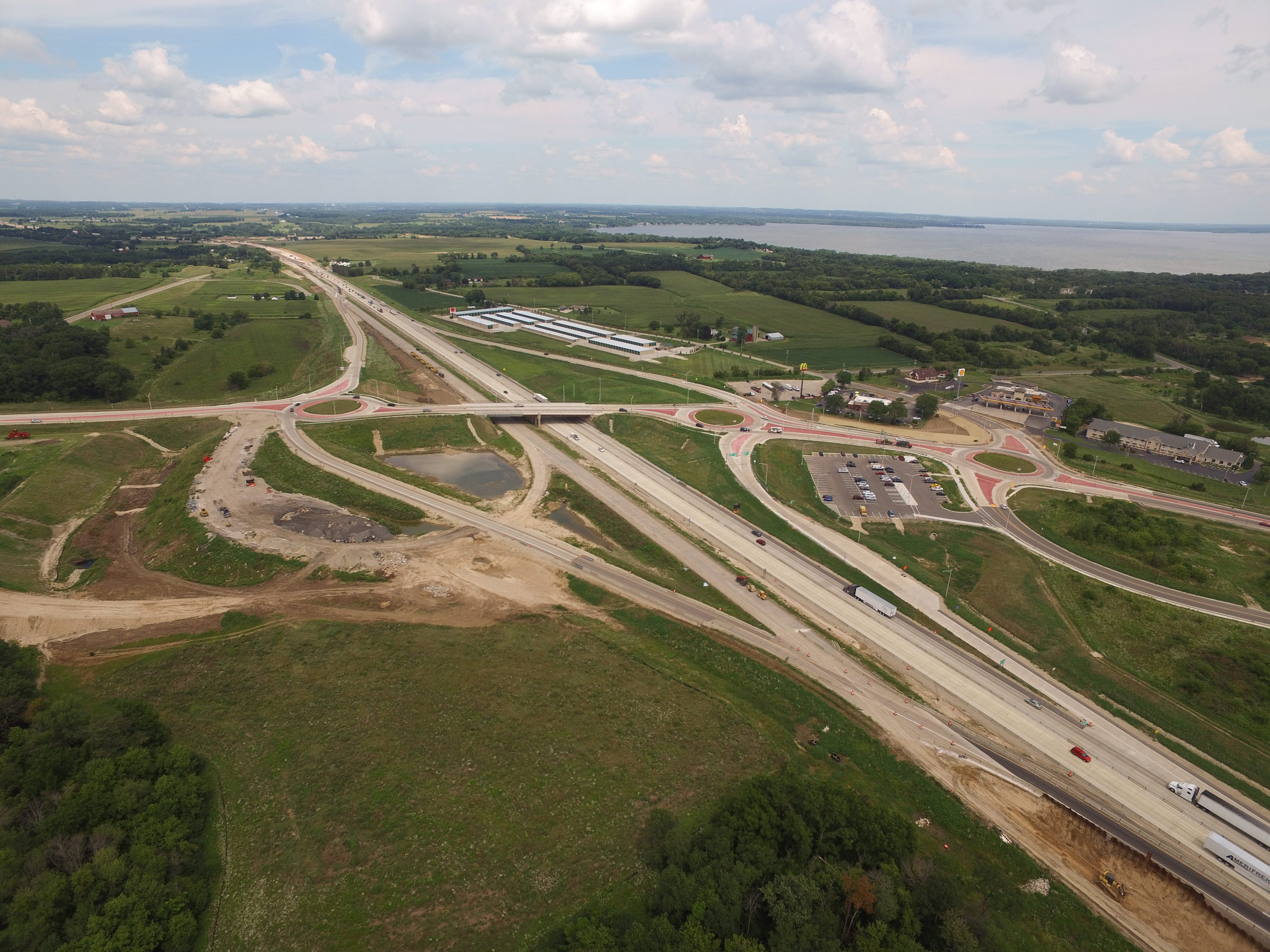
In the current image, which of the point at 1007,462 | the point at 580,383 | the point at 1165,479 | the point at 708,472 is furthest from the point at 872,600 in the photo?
the point at 580,383

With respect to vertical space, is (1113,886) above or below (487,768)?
below

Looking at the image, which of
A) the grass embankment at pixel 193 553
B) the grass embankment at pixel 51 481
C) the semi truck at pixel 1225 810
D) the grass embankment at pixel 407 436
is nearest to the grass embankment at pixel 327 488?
the grass embankment at pixel 407 436

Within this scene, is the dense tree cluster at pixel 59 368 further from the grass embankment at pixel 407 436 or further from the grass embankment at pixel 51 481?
Answer: the grass embankment at pixel 407 436

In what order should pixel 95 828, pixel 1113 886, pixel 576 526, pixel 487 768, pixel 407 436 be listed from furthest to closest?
pixel 407 436 < pixel 576 526 < pixel 487 768 < pixel 1113 886 < pixel 95 828

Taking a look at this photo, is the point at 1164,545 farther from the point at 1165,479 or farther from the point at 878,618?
the point at 878,618

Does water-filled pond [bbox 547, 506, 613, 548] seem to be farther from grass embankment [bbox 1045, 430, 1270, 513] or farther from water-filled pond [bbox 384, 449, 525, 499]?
grass embankment [bbox 1045, 430, 1270, 513]

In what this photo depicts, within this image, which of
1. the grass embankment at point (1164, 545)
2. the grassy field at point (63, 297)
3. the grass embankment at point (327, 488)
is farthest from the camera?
the grassy field at point (63, 297)

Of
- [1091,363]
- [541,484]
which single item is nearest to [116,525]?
[541,484]
